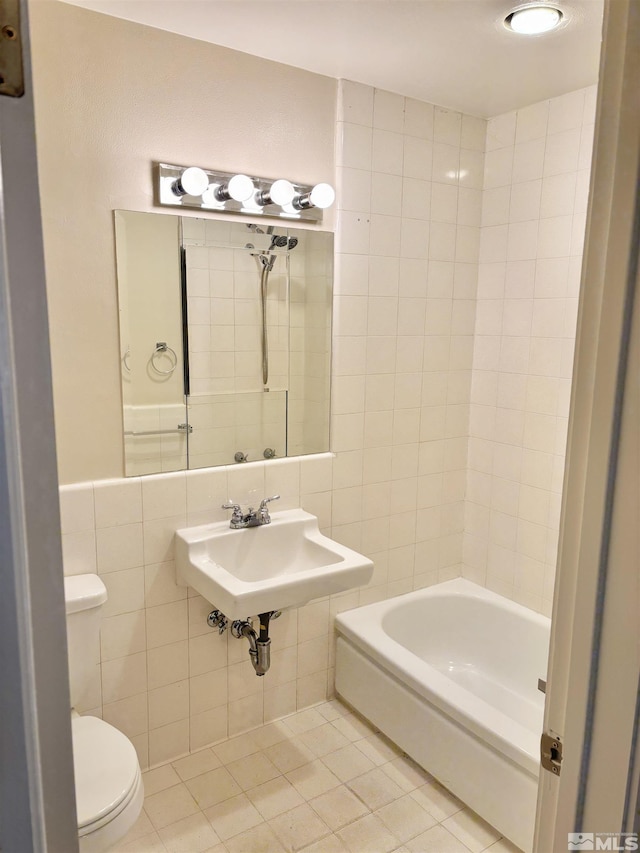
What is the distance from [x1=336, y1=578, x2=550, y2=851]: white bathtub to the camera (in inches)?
77.1

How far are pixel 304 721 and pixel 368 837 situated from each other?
0.62 meters

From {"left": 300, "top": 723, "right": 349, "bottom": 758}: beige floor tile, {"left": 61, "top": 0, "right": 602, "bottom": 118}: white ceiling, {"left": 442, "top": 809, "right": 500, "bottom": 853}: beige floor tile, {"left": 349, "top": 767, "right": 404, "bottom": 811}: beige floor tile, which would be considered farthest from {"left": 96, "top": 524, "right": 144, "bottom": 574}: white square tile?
{"left": 61, "top": 0, "right": 602, "bottom": 118}: white ceiling

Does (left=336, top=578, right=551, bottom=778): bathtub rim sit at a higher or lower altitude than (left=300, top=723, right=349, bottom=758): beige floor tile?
higher

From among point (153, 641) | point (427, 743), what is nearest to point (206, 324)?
point (153, 641)

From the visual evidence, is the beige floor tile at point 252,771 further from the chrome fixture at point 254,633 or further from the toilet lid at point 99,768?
the toilet lid at point 99,768

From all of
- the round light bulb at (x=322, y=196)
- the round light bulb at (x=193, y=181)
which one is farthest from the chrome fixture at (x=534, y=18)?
the round light bulb at (x=193, y=181)

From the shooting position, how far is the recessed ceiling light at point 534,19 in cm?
174

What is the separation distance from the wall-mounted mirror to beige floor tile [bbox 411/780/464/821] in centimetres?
130

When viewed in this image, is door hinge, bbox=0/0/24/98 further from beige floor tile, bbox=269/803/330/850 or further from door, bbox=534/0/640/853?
beige floor tile, bbox=269/803/330/850

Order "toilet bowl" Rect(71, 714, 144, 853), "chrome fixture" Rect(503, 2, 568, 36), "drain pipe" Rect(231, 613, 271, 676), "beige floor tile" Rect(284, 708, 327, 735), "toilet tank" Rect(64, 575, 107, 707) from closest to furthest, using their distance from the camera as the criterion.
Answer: "toilet bowl" Rect(71, 714, 144, 853), "chrome fixture" Rect(503, 2, 568, 36), "toilet tank" Rect(64, 575, 107, 707), "drain pipe" Rect(231, 613, 271, 676), "beige floor tile" Rect(284, 708, 327, 735)

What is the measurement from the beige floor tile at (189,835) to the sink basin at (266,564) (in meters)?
0.73

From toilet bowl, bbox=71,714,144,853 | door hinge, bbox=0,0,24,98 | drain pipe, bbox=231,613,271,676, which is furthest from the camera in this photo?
drain pipe, bbox=231,613,271,676

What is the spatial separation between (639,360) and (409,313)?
1960 mm

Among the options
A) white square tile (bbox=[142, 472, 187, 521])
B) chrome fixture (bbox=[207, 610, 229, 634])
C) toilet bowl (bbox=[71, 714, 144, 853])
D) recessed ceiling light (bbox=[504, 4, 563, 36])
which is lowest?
toilet bowl (bbox=[71, 714, 144, 853])
